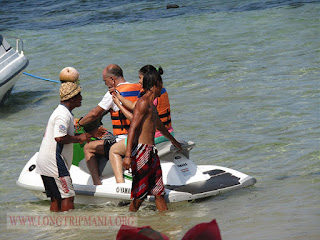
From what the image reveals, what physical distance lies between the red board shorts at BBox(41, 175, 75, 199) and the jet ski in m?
0.43

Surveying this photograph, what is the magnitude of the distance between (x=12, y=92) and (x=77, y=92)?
8.77m

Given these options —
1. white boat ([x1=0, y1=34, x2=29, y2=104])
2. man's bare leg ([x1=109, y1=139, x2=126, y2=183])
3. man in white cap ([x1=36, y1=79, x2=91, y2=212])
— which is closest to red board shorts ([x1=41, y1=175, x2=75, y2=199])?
man in white cap ([x1=36, y1=79, x2=91, y2=212])

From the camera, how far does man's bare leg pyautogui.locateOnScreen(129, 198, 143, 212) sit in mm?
5324

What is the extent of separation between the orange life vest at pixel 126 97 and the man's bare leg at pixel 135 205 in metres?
0.73

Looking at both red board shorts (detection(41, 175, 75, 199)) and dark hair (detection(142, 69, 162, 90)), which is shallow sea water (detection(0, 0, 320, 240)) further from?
dark hair (detection(142, 69, 162, 90))

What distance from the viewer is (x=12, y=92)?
13.5 metres

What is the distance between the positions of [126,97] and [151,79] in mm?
594

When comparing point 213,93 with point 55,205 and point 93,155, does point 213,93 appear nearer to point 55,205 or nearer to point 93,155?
point 93,155

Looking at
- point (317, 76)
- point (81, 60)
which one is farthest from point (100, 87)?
point (317, 76)

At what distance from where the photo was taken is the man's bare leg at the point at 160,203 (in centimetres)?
530

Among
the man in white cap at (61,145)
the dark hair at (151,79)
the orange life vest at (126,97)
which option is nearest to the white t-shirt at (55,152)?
the man in white cap at (61,145)

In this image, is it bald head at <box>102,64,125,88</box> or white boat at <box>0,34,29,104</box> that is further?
white boat at <box>0,34,29,104</box>

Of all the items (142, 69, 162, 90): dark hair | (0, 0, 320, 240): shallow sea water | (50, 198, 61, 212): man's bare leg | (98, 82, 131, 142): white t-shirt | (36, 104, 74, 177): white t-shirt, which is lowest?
(0, 0, 320, 240): shallow sea water

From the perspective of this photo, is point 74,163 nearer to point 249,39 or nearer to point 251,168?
point 251,168
